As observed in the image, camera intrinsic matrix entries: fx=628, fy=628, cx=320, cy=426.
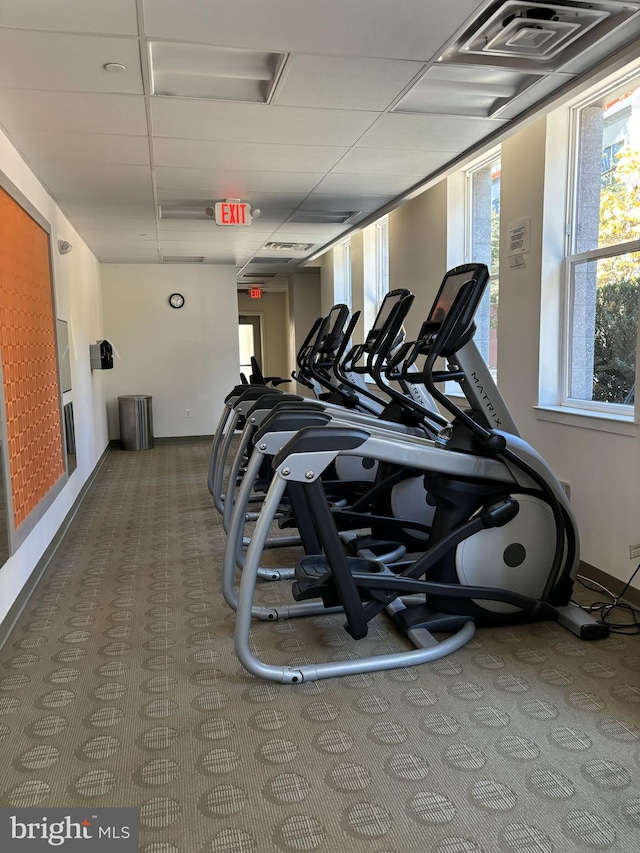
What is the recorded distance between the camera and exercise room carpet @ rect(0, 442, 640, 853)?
174 centimetres

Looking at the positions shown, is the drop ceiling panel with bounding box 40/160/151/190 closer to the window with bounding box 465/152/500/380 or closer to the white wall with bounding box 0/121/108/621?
the white wall with bounding box 0/121/108/621

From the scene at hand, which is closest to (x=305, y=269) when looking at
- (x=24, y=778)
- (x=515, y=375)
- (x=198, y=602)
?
(x=515, y=375)

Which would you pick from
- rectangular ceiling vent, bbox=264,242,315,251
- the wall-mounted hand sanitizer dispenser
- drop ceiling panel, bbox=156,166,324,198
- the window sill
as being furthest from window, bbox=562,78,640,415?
the wall-mounted hand sanitizer dispenser

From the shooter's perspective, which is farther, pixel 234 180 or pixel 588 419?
pixel 234 180

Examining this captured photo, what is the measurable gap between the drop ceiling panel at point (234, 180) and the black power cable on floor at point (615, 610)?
3453 mm

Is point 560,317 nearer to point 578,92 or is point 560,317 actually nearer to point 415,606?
point 578,92

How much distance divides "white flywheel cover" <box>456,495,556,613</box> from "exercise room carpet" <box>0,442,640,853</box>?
216 millimetres

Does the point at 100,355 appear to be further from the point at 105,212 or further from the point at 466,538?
the point at 466,538

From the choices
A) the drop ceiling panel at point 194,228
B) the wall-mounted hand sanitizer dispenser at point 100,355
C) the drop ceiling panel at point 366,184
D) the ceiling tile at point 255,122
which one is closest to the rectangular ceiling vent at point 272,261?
the drop ceiling panel at point 194,228

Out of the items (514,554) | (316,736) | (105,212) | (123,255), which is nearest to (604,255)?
(514,554)

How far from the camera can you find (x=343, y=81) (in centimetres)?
303

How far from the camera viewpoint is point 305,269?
11.4 m

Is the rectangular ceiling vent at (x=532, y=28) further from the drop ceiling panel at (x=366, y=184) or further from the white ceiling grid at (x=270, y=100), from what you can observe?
the drop ceiling panel at (x=366, y=184)

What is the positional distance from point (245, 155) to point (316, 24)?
1777 millimetres
